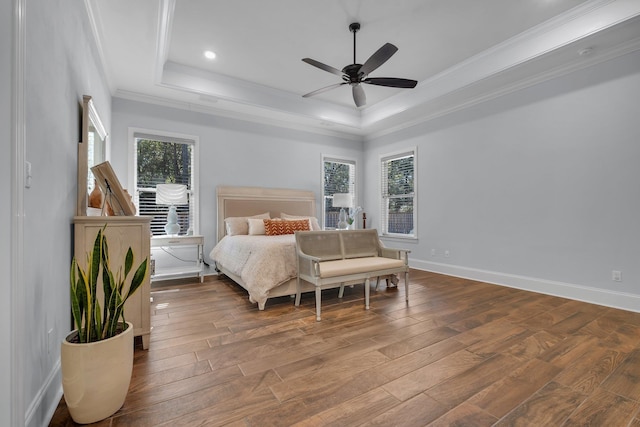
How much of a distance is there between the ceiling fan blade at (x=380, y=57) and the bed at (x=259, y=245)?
82.8 inches

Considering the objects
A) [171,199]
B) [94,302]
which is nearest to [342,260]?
[94,302]

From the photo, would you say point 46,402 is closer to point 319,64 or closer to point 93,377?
point 93,377

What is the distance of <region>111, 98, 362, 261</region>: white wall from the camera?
443cm

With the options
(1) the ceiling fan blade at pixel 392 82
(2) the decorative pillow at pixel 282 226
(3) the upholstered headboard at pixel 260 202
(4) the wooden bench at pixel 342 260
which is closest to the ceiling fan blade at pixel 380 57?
(1) the ceiling fan blade at pixel 392 82

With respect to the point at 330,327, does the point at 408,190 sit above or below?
above

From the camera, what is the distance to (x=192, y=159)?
489 cm

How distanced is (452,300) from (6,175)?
12.5 ft

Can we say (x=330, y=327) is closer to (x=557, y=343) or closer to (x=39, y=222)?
(x=557, y=343)

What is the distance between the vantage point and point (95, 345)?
140cm

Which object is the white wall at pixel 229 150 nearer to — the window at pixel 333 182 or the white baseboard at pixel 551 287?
the window at pixel 333 182

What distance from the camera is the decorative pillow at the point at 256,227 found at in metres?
4.62

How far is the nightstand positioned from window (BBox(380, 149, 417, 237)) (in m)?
3.66

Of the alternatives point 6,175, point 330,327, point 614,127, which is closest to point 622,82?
point 614,127

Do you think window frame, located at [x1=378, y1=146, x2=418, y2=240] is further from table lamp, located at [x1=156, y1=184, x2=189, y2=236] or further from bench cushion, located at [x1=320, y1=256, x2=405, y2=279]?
table lamp, located at [x1=156, y1=184, x2=189, y2=236]
